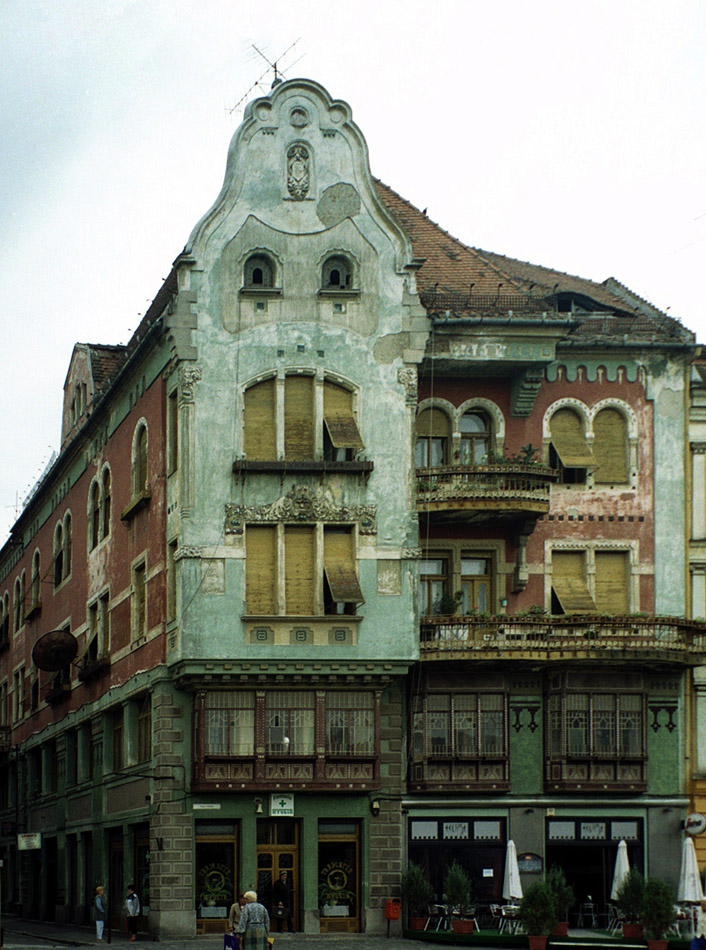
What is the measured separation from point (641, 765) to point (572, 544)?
7068 millimetres

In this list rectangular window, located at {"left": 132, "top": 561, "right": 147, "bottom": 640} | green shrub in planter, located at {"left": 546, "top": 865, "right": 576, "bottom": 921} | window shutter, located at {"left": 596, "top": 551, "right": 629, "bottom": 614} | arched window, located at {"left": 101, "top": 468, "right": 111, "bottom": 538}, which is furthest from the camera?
arched window, located at {"left": 101, "top": 468, "right": 111, "bottom": 538}

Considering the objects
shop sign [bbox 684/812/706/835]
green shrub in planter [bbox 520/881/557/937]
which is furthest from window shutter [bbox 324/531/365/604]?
shop sign [bbox 684/812/706/835]

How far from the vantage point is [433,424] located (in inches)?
2379

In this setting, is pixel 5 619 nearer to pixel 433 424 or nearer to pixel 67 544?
pixel 67 544

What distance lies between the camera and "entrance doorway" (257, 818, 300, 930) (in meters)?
56.4

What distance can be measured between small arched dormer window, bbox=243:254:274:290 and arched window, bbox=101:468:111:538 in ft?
44.5

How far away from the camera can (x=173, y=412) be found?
2341 inches

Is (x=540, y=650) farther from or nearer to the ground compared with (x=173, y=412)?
nearer to the ground

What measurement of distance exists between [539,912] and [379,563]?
1191 cm

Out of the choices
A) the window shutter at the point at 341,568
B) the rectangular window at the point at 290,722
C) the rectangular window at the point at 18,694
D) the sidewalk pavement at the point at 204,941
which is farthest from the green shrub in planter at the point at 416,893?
the rectangular window at the point at 18,694

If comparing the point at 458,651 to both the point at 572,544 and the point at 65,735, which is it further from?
the point at 65,735

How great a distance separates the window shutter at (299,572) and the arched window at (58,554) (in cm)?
2473

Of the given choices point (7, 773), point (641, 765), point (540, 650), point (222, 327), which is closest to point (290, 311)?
point (222, 327)

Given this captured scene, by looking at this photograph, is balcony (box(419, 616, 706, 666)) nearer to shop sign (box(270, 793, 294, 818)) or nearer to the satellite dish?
shop sign (box(270, 793, 294, 818))
